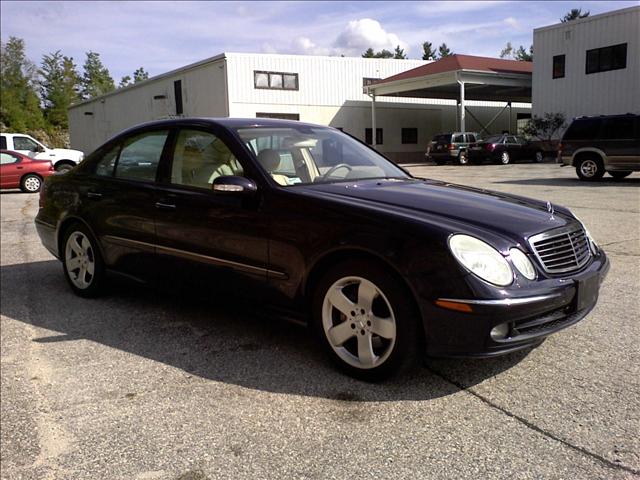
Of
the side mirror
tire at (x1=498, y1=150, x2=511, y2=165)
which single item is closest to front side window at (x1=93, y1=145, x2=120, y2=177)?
the side mirror

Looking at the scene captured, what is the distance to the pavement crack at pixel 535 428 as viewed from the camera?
2377mm

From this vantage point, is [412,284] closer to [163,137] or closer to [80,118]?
[163,137]

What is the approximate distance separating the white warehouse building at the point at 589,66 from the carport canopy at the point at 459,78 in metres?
1.88

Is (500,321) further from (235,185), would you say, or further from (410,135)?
(410,135)

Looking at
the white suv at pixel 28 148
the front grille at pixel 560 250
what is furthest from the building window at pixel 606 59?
the front grille at pixel 560 250

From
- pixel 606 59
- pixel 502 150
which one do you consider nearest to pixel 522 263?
pixel 502 150

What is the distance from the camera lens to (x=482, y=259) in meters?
2.88

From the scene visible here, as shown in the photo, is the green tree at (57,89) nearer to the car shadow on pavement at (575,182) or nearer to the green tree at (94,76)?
the green tree at (94,76)

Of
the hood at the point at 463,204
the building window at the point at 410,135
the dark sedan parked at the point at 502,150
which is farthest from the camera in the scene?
the building window at the point at 410,135

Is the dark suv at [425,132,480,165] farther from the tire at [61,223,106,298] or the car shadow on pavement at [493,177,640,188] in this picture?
the tire at [61,223,106,298]

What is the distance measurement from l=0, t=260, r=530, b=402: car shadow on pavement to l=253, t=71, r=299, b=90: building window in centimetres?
2736

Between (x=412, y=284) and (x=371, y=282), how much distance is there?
0.82 feet

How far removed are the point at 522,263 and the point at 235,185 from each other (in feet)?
5.75

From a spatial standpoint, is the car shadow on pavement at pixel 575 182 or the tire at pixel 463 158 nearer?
the car shadow on pavement at pixel 575 182
